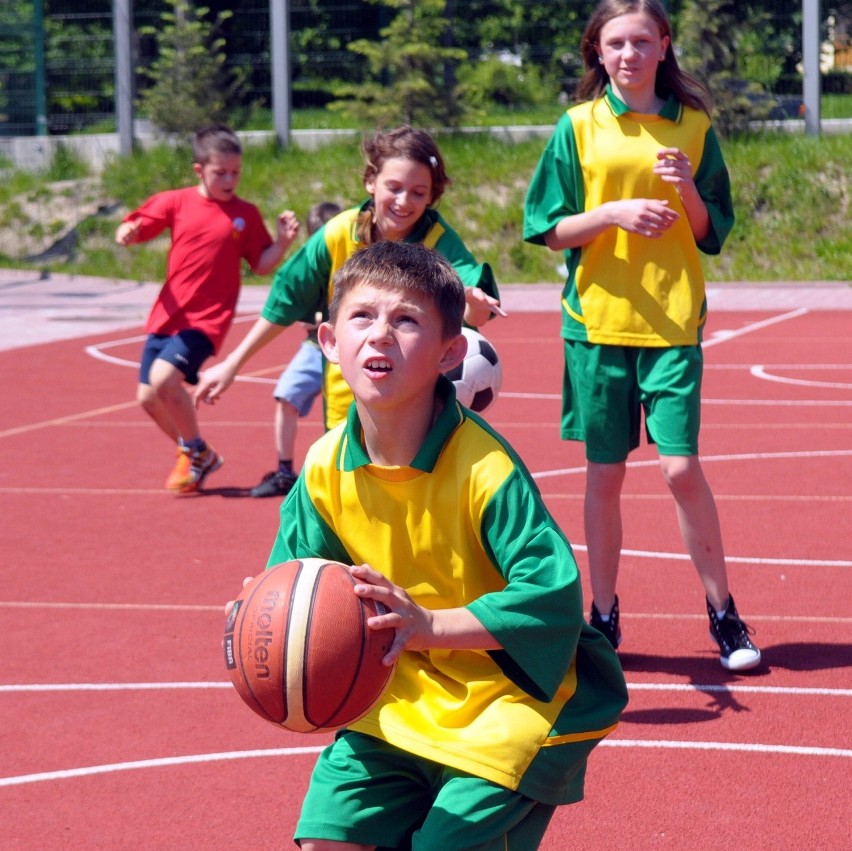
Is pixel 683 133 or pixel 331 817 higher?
pixel 683 133

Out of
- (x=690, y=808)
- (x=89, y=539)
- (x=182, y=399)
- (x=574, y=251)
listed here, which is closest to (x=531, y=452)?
(x=182, y=399)

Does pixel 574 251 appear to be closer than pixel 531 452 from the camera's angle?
Yes

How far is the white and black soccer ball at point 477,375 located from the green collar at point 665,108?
869 mm

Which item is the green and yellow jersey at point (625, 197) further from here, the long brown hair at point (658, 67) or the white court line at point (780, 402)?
the white court line at point (780, 402)

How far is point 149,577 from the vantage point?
634 centimetres

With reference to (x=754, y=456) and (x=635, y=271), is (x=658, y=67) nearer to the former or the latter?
(x=635, y=271)

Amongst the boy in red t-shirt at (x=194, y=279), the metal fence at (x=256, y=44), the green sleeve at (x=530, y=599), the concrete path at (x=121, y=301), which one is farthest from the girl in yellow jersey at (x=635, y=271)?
the metal fence at (x=256, y=44)

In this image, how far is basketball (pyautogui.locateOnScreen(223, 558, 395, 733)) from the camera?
2617 mm

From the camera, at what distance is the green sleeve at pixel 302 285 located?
211 inches

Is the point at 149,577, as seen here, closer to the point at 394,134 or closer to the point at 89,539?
the point at 89,539

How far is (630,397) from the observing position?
4957mm

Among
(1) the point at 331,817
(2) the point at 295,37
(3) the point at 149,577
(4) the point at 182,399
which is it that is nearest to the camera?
(1) the point at 331,817

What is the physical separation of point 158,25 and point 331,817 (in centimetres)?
2700

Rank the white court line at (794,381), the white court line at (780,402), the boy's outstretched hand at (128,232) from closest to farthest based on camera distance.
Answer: the boy's outstretched hand at (128,232)
the white court line at (780,402)
the white court line at (794,381)
